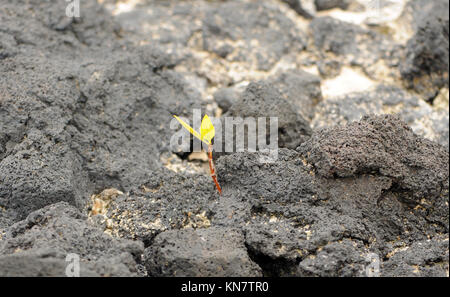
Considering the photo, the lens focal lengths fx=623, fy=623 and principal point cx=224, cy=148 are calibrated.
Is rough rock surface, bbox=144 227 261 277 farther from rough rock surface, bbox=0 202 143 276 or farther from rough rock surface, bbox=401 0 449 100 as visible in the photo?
rough rock surface, bbox=401 0 449 100

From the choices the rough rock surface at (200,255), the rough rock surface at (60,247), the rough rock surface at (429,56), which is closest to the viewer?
the rough rock surface at (60,247)

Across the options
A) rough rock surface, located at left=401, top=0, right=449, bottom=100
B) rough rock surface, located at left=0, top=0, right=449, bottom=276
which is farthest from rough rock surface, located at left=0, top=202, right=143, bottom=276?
rough rock surface, located at left=401, top=0, right=449, bottom=100

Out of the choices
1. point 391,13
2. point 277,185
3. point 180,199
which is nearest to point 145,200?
point 180,199

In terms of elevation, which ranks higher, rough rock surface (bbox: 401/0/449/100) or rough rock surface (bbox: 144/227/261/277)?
rough rock surface (bbox: 401/0/449/100)

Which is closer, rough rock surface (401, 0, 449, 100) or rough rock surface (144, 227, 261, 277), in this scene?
rough rock surface (144, 227, 261, 277)

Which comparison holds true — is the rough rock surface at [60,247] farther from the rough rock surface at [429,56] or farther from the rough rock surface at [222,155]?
→ the rough rock surface at [429,56]

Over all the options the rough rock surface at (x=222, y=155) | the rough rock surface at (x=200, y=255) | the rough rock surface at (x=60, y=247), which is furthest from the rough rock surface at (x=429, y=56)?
the rough rock surface at (x=60, y=247)

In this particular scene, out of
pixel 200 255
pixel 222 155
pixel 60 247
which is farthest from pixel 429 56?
pixel 60 247
